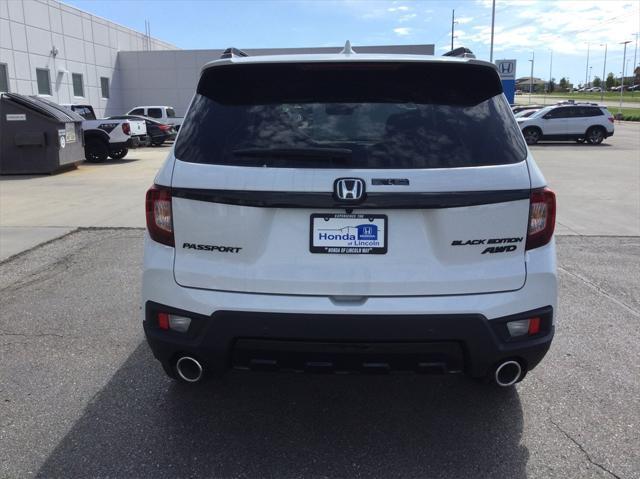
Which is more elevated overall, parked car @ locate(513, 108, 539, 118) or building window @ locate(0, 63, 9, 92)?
building window @ locate(0, 63, 9, 92)

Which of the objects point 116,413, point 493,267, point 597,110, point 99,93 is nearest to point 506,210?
point 493,267

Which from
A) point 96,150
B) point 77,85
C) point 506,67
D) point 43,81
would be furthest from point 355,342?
point 77,85

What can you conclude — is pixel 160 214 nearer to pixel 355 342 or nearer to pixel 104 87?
pixel 355 342

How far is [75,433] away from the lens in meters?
3.02

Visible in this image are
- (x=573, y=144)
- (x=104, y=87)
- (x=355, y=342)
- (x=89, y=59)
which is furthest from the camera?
(x=104, y=87)

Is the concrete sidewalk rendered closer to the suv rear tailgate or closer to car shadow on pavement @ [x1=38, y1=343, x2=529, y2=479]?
car shadow on pavement @ [x1=38, y1=343, x2=529, y2=479]

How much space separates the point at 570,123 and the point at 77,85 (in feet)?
88.0

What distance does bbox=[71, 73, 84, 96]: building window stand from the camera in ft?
106

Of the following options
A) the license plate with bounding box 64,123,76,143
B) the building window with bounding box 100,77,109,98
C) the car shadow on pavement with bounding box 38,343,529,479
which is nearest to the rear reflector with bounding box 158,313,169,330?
the car shadow on pavement with bounding box 38,343,529,479

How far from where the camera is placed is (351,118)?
2.70 metres

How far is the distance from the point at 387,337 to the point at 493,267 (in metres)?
0.59

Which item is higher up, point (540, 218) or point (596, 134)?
point (540, 218)

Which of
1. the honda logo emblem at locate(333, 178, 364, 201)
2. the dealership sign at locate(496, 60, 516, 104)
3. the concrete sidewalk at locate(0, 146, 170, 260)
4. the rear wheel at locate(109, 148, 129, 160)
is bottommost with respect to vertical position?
the concrete sidewalk at locate(0, 146, 170, 260)

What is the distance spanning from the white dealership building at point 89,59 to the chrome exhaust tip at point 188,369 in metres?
23.0
